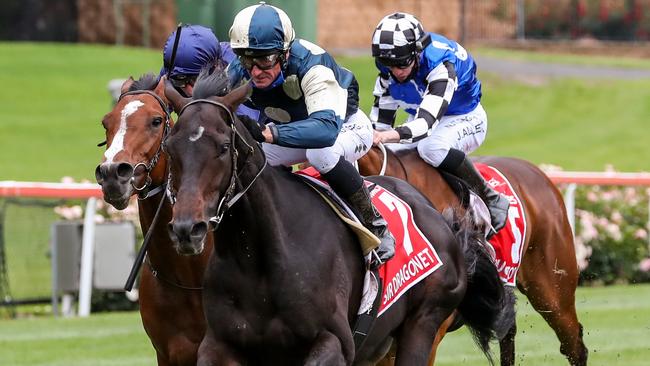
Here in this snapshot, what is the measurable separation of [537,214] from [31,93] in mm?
21232

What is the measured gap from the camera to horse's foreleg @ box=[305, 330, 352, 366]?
180 inches

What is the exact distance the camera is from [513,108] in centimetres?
2683

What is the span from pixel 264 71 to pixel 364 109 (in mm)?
19609

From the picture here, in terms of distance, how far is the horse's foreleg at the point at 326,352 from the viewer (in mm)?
4574

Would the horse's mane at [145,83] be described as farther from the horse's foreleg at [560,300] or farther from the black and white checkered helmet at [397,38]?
the horse's foreleg at [560,300]

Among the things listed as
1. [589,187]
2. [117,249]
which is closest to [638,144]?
[589,187]

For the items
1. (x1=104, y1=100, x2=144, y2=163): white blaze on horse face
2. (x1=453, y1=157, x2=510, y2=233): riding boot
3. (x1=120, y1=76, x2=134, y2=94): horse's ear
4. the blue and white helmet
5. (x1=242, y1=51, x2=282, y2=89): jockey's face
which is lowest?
(x1=453, y1=157, x2=510, y2=233): riding boot

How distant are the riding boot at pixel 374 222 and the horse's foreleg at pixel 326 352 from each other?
65 cm

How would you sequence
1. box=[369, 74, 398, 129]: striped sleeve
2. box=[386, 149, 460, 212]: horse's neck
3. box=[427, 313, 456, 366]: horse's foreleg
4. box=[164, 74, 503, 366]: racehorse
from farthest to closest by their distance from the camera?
box=[369, 74, 398, 129]: striped sleeve → box=[386, 149, 460, 212]: horse's neck → box=[427, 313, 456, 366]: horse's foreleg → box=[164, 74, 503, 366]: racehorse

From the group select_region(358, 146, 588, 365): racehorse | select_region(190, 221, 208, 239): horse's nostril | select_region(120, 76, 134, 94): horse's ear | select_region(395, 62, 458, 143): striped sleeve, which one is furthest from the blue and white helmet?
select_region(358, 146, 588, 365): racehorse

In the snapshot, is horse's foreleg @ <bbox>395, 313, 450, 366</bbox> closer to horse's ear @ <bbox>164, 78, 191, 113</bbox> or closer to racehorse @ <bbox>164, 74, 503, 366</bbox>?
racehorse @ <bbox>164, 74, 503, 366</bbox>

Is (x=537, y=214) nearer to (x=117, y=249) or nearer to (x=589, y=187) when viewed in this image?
(x=117, y=249)

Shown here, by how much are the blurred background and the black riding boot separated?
2.97 metres

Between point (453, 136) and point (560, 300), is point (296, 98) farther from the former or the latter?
point (560, 300)
